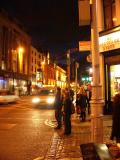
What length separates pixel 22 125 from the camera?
16.7 meters

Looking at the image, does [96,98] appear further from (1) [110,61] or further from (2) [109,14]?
(2) [109,14]

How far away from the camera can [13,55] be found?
7456 centimetres

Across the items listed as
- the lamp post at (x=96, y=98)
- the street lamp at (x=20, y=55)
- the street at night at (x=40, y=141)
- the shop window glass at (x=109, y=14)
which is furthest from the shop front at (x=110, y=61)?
the street lamp at (x=20, y=55)

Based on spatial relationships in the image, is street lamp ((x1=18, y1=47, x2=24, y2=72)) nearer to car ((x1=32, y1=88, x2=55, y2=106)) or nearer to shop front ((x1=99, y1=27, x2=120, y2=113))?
car ((x1=32, y1=88, x2=55, y2=106))

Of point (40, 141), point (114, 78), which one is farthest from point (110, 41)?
point (40, 141)

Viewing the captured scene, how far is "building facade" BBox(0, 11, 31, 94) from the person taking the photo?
219 feet

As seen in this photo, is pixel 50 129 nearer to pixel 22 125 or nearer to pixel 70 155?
pixel 22 125

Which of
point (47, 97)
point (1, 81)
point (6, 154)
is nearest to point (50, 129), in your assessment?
point (6, 154)

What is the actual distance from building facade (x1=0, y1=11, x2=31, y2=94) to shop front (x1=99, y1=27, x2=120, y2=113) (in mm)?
45273

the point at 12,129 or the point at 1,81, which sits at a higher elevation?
the point at 1,81

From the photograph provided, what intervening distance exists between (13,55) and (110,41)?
2268 inches

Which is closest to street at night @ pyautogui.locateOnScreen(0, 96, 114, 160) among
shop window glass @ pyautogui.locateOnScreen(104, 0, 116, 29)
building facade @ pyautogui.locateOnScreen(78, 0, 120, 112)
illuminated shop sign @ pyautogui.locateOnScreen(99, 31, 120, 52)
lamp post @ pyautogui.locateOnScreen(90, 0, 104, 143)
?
lamp post @ pyautogui.locateOnScreen(90, 0, 104, 143)

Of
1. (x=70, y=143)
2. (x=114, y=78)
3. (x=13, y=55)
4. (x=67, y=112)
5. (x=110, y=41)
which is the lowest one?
(x=70, y=143)

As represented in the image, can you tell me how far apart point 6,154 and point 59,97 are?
245 inches
